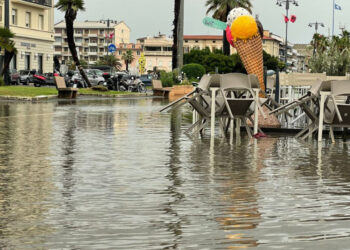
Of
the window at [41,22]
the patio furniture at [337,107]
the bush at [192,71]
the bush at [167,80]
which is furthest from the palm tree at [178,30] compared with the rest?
the patio furniture at [337,107]

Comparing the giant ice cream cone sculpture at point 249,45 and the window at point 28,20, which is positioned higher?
the window at point 28,20

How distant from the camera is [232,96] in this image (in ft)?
55.8

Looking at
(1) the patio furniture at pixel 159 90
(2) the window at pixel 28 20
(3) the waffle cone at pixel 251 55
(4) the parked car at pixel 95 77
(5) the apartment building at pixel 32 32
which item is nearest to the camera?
(3) the waffle cone at pixel 251 55

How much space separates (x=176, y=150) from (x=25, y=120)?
8.78 m

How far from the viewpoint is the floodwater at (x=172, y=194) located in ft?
20.3

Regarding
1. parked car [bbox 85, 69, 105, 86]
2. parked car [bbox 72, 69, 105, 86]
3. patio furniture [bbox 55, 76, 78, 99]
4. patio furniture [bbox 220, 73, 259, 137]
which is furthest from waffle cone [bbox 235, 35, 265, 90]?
parked car [bbox 85, 69, 105, 86]

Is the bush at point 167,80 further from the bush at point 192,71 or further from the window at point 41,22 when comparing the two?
the window at point 41,22

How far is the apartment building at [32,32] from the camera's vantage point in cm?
8100

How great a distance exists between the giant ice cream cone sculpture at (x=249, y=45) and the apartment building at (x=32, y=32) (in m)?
62.1

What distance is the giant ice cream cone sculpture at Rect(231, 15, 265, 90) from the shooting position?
18.0 metres

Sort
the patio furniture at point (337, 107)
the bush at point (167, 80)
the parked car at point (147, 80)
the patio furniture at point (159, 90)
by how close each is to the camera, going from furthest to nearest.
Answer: the parked car at point (147, 80) → the bush at point (167, 80) → the patio furniture at point (159, 90) → the patio furniture at point (337, 107)

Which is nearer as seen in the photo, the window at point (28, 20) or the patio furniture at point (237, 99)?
Answer: the patio furniture at point (237, 99)

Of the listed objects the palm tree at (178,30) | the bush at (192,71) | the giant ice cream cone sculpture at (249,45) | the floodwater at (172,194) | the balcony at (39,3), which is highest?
the balcony at (39,3)

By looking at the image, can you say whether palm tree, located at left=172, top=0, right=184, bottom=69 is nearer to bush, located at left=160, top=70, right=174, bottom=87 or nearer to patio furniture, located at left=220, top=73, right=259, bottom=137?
bush, located at left=160, top=70, right=174, bottom=87
